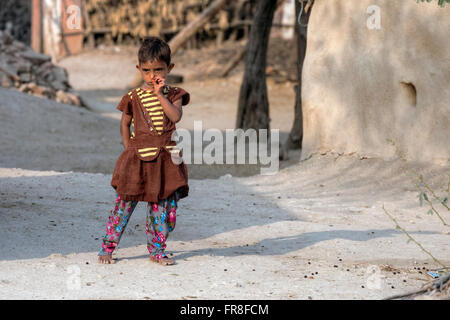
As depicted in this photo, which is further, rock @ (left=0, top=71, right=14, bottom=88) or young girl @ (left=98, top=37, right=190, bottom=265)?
rock @ (left=0, top=71, right=14, bottom=88)

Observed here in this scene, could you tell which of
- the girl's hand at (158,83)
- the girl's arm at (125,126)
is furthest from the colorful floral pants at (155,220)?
the girl's hand at (158,83)

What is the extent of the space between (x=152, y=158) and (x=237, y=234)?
119cm

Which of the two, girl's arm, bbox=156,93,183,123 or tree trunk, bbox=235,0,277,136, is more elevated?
girl's arm, bbox=156,93,183,123

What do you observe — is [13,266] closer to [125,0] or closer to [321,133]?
[321,133]

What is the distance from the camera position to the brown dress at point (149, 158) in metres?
3.69

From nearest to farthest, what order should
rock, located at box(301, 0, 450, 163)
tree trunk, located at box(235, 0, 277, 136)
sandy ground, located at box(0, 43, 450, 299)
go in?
sandy ground, located at box(0, 43, 450, 299) → rock, located at box(301, 0, 450, 163) → tree trunk, located at box(235, 0, 277, 136)

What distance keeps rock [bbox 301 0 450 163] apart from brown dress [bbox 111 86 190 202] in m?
3.09

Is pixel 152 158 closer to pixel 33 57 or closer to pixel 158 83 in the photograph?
pixel 158 83

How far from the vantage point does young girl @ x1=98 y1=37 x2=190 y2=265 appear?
144 inches

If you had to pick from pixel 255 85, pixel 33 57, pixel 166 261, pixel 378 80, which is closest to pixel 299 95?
pixel 255 85

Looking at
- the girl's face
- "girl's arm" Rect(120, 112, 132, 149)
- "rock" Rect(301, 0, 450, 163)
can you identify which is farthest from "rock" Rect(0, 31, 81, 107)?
the girl's face

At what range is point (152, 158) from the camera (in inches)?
145

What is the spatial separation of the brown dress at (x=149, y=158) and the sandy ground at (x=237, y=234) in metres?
0.42

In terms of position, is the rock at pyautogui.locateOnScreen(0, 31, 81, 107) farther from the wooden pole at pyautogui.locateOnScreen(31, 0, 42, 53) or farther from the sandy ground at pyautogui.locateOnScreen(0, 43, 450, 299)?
the wooden pole at pyautogui.locateOnScreen(31, 0, 42, 53)
